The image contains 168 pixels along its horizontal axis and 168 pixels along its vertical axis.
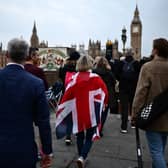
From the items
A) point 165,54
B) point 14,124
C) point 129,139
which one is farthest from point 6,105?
point 129,139

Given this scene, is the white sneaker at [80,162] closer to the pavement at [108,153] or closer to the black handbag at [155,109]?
the pavement at [108,153]

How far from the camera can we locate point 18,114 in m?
2.77

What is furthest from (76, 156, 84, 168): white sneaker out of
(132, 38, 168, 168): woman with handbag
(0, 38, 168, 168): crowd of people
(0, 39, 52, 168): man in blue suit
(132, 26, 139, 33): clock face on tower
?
(132, 26, 139, 33): clock face on tower

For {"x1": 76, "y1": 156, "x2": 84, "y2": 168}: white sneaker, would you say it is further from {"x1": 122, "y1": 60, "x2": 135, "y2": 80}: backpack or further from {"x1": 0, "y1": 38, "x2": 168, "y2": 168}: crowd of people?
{"x1": 122, "y1": 60, "x2": 135, "y2": 80}: backpack

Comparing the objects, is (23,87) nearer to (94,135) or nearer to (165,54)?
(165,54)

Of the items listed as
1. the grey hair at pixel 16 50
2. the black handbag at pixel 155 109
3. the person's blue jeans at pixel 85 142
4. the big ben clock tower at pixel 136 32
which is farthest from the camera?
the big ben clock tower at pixel 136 32

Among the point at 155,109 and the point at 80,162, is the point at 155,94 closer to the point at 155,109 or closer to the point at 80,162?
the point at 155,109

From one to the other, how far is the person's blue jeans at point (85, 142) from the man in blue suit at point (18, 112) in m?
2.20

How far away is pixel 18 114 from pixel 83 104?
94.7 inches

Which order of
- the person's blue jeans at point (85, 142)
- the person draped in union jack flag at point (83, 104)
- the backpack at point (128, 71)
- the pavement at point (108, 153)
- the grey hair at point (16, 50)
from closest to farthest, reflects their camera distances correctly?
the grey hair at point (16, 50) < the person's blue jeans at point (85, 142) < the person draped in union jack flag at point (83, 104) < the pavement at point (108, 153) < the backpack at point (128, 71)

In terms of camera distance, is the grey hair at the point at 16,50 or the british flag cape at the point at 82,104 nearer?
the grey hair at the point at 16,50

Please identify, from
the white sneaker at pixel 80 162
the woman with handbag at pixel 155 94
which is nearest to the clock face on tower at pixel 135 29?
the white sneaker at pixel 80 162

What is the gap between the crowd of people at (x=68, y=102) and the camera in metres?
2.76

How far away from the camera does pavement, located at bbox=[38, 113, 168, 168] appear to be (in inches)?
215
